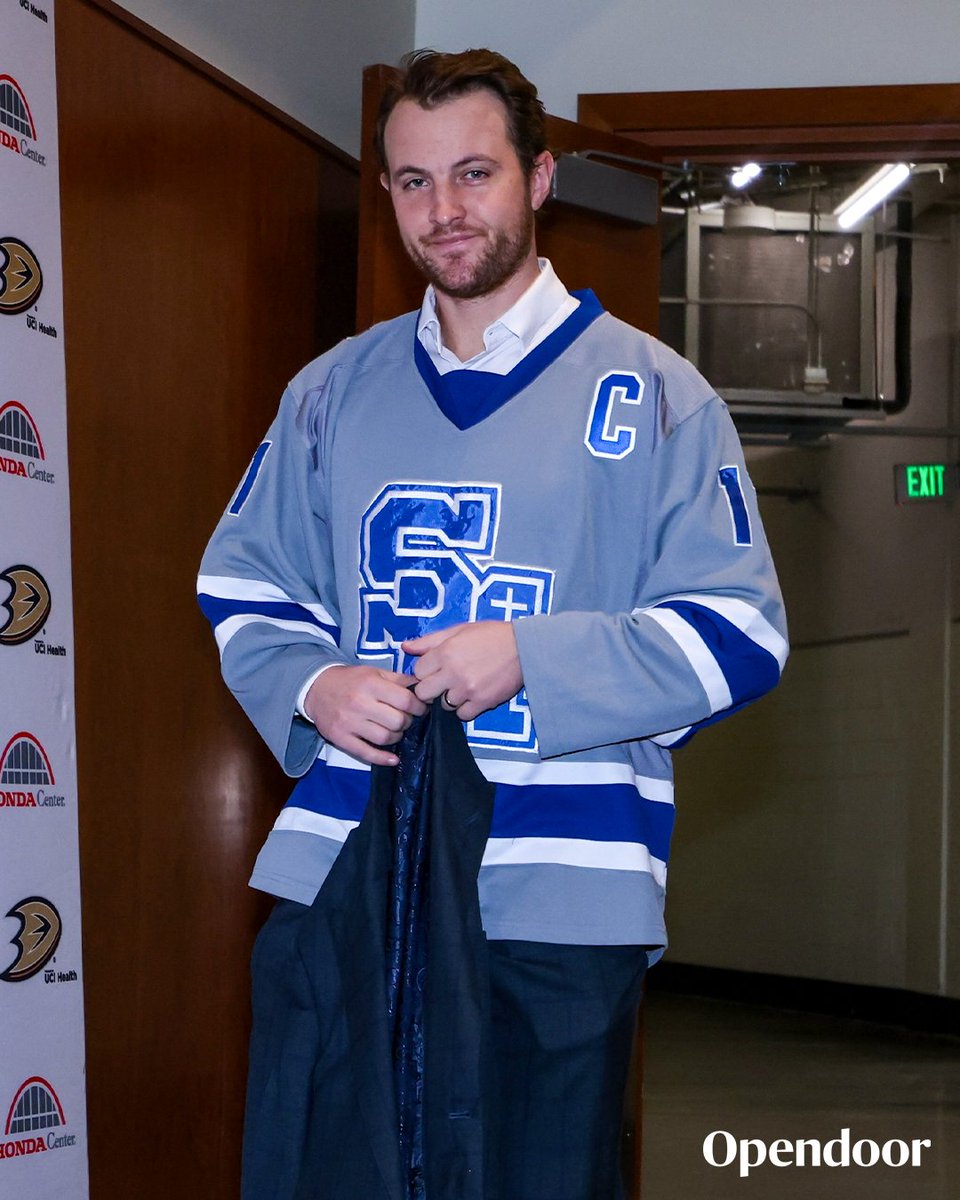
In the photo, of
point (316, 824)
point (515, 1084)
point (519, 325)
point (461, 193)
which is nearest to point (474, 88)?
point (461, 193)

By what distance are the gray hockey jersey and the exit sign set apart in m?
5.67

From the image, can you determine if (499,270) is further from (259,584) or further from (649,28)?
(649,28)

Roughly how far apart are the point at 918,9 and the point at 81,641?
227 centimetres

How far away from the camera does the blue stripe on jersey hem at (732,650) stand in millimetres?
1262

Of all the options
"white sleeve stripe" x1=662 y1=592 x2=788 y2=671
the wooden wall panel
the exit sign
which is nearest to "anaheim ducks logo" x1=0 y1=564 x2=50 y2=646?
the wooden wall panel

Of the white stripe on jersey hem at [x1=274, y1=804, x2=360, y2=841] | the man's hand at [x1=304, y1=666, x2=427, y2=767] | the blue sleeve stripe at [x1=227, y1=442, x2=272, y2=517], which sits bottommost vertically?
the white stripe on jersey hem at [x1=274, y1=804, x2=360, y2=841]

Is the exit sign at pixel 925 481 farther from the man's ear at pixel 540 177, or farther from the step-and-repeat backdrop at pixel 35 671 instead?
the man's ear at pixel 540 177

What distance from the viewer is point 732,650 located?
126cm

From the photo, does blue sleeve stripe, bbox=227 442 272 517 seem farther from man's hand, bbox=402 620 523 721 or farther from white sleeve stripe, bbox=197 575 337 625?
man's hand, bbox=402 620 523 721

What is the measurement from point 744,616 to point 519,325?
0.35 m

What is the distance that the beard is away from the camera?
4.60 feet

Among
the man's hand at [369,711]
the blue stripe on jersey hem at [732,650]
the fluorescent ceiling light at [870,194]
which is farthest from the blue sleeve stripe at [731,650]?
the fluorescent ceiling light at [870,194]

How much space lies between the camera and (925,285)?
266 inches

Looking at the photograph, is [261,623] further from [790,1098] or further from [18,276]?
[790,1098]
